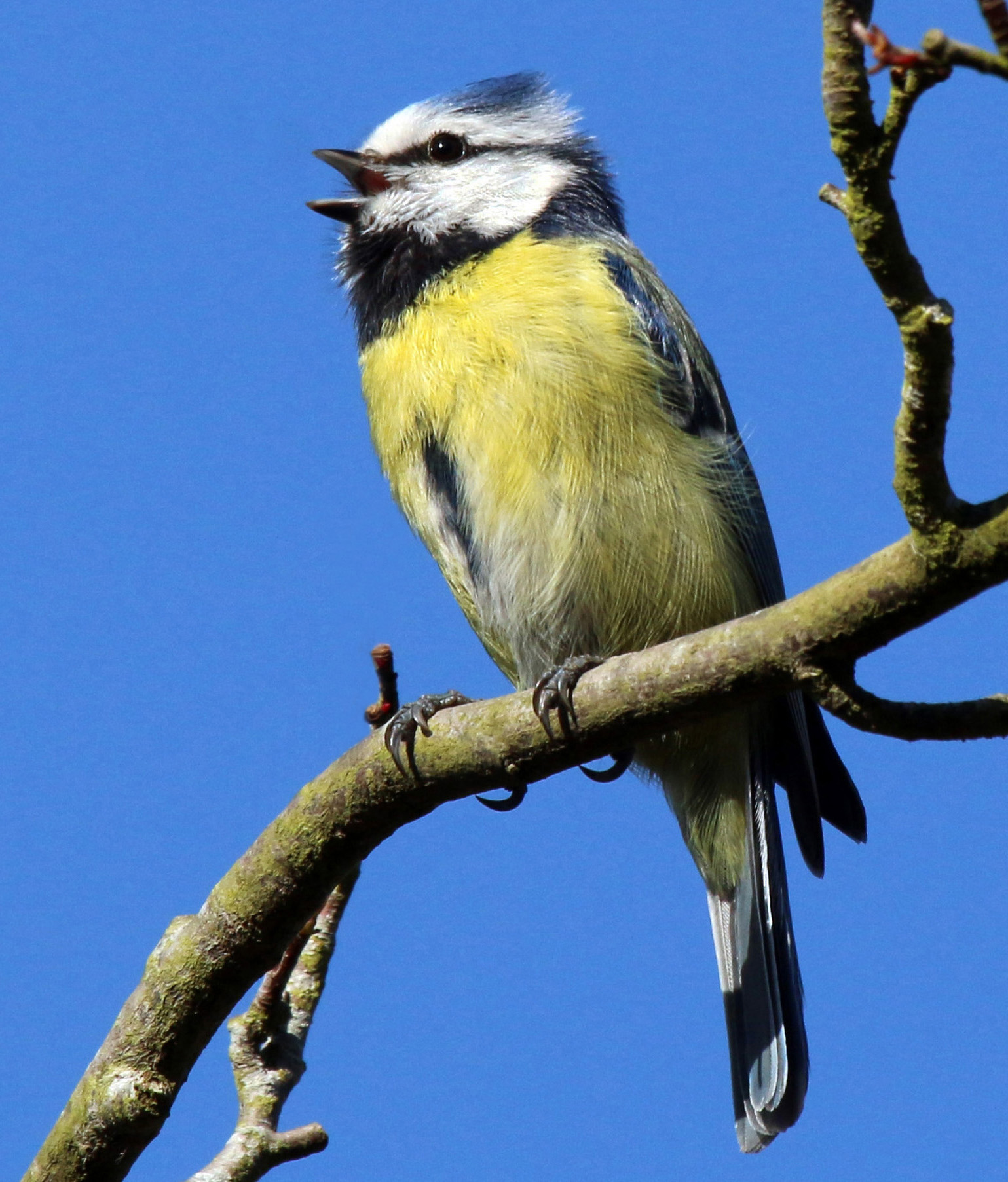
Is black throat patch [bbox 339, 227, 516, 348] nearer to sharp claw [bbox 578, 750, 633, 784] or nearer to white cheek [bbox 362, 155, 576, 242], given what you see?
white cheek [bbox 362, 155, 576, 242]

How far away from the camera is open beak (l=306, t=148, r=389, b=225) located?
16.8 ft

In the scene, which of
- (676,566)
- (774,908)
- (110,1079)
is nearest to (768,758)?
(774,908)

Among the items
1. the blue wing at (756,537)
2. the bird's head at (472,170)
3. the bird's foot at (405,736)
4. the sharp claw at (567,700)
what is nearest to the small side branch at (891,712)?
the sharp claw at (567,700)

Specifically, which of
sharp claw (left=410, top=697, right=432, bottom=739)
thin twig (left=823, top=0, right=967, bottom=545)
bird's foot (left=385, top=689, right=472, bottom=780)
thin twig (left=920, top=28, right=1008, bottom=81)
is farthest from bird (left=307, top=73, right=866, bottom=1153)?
thin twig (left=920, top=28, right=1008, bottom=81)

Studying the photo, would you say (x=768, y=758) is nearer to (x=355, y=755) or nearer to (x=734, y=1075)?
(x=734, y=1075)

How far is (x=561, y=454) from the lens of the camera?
4.17 m

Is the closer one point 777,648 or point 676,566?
point 777,648

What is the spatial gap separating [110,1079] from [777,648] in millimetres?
1959

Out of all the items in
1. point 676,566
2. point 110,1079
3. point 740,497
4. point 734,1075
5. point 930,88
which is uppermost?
point 740,497

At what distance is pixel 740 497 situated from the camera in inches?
180

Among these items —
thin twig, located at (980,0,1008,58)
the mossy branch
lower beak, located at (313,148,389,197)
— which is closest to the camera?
thin twig, located at (980,0,1008,58)

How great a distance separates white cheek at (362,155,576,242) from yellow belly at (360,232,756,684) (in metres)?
0.30

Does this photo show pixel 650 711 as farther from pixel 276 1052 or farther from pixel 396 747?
pixel 276 1052

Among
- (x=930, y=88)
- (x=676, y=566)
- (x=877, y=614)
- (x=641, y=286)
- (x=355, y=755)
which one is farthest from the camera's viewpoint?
(x=641, y=286)
